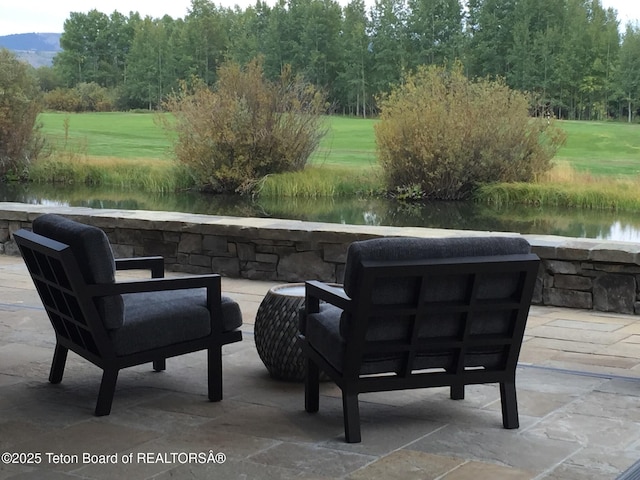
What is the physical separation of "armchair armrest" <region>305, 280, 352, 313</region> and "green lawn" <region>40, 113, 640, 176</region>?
41.0ft

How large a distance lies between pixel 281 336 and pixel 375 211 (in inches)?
386

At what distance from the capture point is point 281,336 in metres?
3.74

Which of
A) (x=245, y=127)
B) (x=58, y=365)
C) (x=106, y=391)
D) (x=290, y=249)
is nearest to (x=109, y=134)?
(x=245, y=127)

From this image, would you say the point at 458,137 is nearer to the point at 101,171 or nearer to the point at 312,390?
the point at 101,171

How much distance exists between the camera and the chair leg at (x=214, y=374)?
3.45 m

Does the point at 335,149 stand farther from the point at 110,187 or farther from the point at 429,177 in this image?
the point at 110,187

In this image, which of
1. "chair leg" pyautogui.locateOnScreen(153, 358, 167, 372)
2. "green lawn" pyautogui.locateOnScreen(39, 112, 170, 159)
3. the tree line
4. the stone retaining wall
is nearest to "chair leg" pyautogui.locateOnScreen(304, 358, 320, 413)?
"chair leg" pyautogui.locateOnScreen(153, 358, 167, 372)

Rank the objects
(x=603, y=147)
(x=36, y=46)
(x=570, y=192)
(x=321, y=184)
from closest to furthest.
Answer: (x=570, y=192) → (x=321, y=184) → (x=603, y=147) → (x=36, y=46)

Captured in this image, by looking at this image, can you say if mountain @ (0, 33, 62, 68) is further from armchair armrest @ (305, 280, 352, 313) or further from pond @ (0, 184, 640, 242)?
armchair armrest @ (305, 280, 352, 313)

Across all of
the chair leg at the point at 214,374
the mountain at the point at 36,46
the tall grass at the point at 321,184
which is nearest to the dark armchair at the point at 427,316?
the chair leg at the point at 214,374

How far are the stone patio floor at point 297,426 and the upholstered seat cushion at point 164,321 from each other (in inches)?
10.2

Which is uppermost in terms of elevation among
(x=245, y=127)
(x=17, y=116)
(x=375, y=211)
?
(x=17, y=116)

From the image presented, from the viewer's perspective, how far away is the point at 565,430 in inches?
123

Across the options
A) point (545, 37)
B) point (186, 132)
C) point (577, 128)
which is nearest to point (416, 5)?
point (545, 37)
